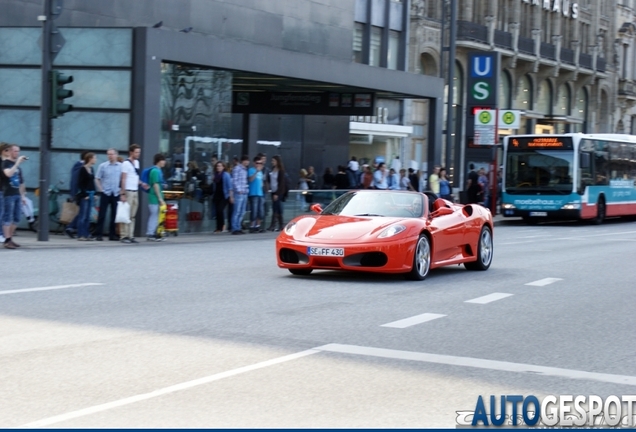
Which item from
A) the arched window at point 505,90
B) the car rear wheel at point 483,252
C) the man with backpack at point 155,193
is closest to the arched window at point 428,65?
the arched window at point 505,90

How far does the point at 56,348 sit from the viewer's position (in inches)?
333

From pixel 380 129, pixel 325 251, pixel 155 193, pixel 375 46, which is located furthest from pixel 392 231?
pixel 375 46

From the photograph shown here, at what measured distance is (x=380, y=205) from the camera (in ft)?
51.2

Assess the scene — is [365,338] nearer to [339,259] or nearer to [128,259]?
[339,259]

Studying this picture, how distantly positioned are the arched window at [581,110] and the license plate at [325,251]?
58.2 meters

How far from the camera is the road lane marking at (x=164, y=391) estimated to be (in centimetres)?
614

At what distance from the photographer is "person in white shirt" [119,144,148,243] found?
2175 cm

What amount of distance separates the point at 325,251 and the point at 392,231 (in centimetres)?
92

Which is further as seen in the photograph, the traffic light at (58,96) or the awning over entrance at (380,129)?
the awning over entrance at (380,129)

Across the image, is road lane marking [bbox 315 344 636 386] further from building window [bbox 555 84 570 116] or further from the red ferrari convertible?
building window [bbox 555 84 570 116]

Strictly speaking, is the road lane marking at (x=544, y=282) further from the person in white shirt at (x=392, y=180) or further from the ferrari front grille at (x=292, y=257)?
the person in white shirt at (x=392, y=180)

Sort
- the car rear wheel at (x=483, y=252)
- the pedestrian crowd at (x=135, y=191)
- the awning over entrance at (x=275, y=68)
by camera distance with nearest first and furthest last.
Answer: the car rear wheel at (x=483, y=252), the pedestrian crowd at (x=135, y=191), the awning over entrance at (x=275, y=68)

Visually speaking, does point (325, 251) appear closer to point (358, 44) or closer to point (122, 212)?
point (122, 212)

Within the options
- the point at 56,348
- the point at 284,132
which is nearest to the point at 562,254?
the point at 56,348
